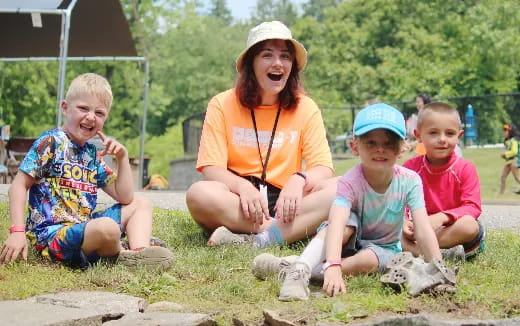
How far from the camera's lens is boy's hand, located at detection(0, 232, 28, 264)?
12.3 ft

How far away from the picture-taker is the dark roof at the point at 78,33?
1190 centimetres

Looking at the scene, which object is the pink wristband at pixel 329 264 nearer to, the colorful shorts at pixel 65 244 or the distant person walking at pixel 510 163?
the colorful shorts at pixel 65 244

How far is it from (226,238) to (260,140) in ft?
2.33

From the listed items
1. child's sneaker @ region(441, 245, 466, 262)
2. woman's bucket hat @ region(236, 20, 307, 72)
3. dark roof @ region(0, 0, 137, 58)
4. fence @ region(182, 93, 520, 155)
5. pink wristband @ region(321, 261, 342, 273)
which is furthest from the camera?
fence @ region(182, 93, 520, 155)

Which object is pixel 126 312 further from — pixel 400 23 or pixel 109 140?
pixel 400 23

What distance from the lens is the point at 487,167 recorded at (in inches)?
695

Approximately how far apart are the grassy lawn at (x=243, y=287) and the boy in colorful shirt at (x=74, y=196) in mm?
100

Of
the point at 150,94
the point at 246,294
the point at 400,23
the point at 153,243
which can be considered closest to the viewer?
the point at 246,294

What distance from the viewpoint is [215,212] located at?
4.53 metres

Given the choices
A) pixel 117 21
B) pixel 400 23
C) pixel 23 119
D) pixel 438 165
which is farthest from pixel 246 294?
pixel 400 23

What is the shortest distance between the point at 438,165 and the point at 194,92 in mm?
38776

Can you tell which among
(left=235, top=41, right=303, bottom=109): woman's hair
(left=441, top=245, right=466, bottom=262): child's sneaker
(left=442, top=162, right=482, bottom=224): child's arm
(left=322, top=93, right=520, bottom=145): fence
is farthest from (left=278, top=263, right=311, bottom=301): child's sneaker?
(left=322, top=93, right=520, bottom=145): fence

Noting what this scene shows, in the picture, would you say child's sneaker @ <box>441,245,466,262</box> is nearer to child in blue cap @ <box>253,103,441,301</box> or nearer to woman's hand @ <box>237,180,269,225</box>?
child in blue cap @ <box>253,103,441,301</box>

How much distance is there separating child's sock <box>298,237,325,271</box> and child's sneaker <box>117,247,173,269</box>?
0.71 meters
